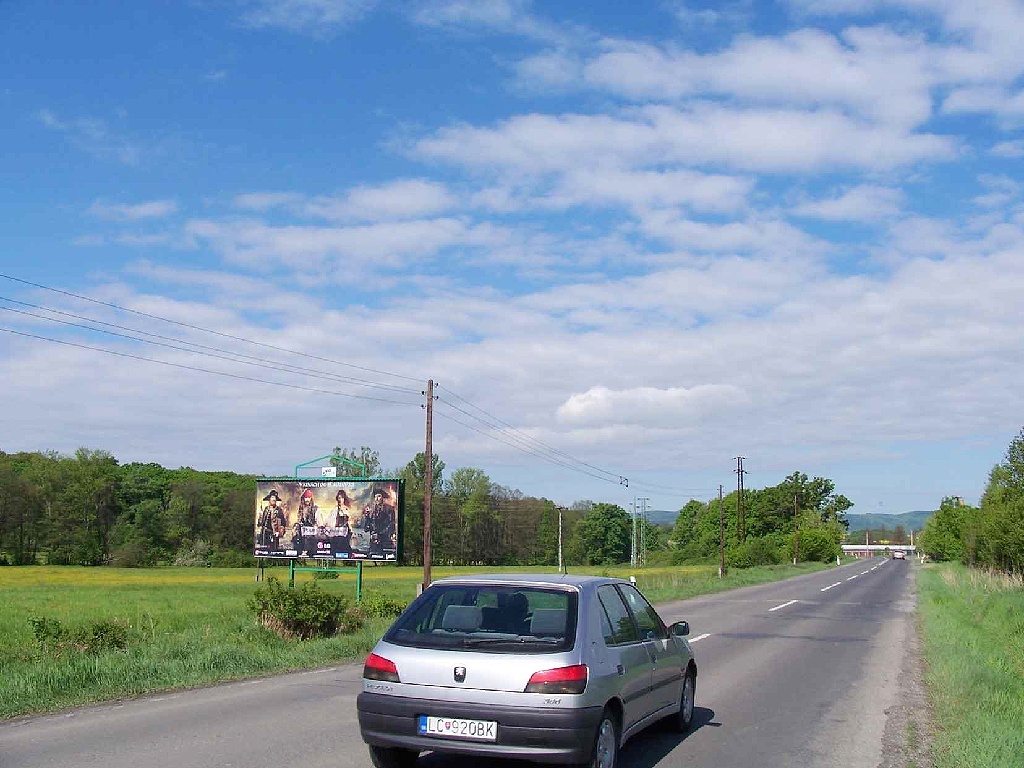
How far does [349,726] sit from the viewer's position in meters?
8.91

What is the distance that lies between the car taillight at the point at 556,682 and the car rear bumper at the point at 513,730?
0.13 m

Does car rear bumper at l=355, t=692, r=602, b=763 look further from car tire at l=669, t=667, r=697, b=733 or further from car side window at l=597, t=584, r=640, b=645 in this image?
car tire at l=669, t=667, r=697, b=733

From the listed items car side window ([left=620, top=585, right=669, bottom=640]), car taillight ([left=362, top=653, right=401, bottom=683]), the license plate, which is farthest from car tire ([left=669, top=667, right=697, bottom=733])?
car taillight ([left=362, top=653, right=401, bottom=683])

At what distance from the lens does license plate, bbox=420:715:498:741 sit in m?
6.12

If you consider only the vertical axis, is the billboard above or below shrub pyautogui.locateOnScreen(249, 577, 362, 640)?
above

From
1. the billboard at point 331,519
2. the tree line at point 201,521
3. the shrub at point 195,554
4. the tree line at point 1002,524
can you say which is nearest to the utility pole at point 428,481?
the billboard at point 331,519

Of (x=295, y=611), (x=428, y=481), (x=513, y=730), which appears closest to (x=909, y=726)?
(x=513, y=730)

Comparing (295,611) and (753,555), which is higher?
(295,611)

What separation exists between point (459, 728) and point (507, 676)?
1.55ft

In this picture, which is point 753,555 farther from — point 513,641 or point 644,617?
point 513,641

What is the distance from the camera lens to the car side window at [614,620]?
7.01 meters

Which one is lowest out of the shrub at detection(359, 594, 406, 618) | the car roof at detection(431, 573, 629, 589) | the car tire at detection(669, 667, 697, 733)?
the shrub at detection(359, 594, 406, 618)

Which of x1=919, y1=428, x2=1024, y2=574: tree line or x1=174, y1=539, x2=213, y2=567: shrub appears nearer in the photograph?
x1=919, y1=428, x2=1024, y2=574: tree line

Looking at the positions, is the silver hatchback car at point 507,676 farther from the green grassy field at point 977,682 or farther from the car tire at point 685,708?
the green grassy field at point 977,682
